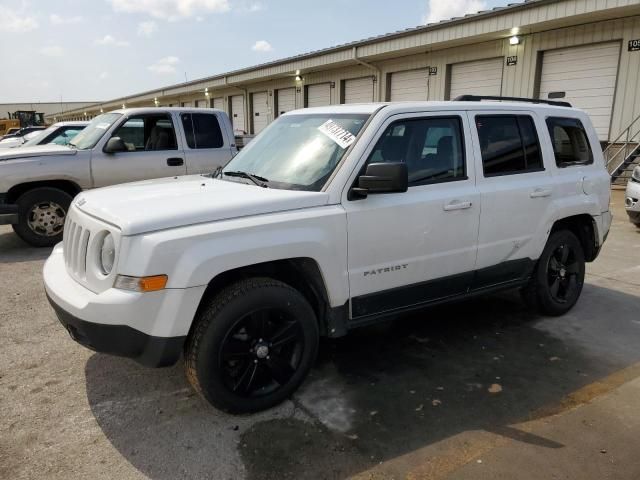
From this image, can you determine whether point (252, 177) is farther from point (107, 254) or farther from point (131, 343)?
point (131, 343)

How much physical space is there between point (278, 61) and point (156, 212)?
69.0 ft

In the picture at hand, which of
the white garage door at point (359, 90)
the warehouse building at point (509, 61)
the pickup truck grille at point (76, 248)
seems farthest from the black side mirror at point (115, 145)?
the white garage door at point (359, 90)

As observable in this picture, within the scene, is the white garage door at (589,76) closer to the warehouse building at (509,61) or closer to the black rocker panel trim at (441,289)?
the warehouse building at (509,61)

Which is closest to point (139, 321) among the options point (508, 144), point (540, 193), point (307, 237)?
point (307, 237)

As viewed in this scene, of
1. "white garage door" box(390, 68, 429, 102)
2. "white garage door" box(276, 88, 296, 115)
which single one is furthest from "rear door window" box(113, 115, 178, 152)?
"white garage door" box(276, 88, 296, 115)

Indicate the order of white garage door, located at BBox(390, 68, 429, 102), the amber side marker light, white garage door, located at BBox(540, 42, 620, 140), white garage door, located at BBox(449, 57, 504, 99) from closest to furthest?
1. the amber side marker light
2. white garage door, located at BBox(540, 42, 620, 140)
3. white garage door, located at BBox(449, 57, 504, 99)
4. white garage door, located at BBox(390, 68, 429, 102)

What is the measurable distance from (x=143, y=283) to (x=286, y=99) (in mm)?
22887

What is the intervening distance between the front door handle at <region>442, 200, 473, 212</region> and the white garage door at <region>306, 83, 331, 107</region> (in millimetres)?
18464

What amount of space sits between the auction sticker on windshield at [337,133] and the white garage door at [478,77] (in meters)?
12.6

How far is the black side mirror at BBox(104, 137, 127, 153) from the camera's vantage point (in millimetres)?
7172

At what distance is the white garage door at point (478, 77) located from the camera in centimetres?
1500

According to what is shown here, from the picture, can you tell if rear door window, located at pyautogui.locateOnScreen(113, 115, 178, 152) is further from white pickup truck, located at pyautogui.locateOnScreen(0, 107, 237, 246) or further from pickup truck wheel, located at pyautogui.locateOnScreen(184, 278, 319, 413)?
Result: pickup truck wheel, located at pyautogui.locateOnScreen(184, 278, 319, 413)

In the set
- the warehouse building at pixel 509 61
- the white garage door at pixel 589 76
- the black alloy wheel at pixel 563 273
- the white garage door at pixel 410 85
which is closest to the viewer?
the black alloy wheel at pixel 563 273

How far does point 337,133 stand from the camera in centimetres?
347
